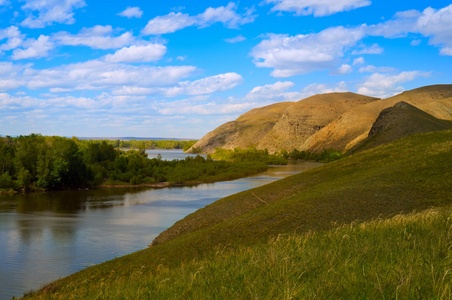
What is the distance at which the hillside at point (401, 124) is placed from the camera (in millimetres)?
88512

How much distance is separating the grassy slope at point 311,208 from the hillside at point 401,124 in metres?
60.2

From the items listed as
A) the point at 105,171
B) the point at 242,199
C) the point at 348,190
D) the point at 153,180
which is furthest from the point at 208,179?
the point at 348,190

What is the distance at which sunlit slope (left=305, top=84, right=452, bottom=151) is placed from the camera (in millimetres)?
137375

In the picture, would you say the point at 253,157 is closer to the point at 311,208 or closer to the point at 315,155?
the point at 315,155

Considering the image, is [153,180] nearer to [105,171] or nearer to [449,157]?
[105,171]

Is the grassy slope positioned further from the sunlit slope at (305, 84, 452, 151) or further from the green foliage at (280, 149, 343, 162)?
the sunlit slope at (305, 84, 452, 151)

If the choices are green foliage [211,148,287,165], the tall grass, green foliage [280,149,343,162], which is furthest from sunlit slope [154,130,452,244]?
green foliage [211,148,287,165]

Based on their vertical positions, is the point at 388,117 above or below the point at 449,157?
above

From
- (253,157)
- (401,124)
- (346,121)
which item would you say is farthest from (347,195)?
(346,121)

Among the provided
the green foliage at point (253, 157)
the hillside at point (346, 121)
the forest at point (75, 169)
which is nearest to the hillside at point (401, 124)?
the hillside at point (346, 121)

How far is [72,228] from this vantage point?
36.8m

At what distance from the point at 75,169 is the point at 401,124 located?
259ft

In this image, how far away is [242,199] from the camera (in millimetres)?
33281

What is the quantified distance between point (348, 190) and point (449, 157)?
815 cm
